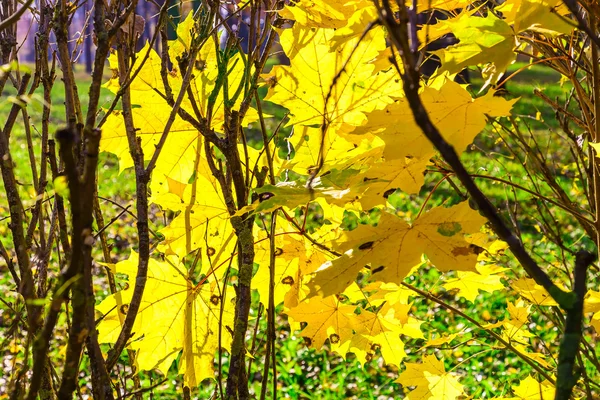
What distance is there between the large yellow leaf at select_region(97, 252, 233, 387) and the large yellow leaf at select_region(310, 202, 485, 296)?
0.41 meters

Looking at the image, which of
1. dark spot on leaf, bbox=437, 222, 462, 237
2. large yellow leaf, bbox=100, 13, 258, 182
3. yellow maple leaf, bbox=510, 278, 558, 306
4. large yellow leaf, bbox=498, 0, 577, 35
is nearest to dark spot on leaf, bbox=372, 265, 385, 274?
dark spot on leaf, bbox=437, 222, 462, 237

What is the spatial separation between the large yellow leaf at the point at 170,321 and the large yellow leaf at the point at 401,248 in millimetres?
410

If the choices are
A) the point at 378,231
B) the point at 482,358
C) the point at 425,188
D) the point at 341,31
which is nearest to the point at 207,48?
the point at 341,31

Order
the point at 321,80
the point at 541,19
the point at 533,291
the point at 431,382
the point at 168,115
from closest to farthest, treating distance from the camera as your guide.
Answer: the point at 541,19, the point at 321,80, the point at 168,115, the point at 533,291, the point at 431,382

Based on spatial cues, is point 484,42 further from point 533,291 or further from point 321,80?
point 533,291

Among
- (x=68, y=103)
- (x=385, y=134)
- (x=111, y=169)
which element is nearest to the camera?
(x=385, y=134)

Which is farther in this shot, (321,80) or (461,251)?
(321,80)

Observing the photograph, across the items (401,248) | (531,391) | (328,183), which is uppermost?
(328,183)

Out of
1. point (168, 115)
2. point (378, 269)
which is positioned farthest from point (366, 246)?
point (168, 115)

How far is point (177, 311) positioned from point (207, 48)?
1.94 feet

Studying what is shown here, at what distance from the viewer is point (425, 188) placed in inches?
340

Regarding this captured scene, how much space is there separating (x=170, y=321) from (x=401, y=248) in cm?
54

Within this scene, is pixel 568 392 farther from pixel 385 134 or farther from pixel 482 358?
pixel 482 358

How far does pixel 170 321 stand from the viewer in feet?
4.30
